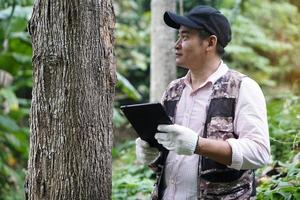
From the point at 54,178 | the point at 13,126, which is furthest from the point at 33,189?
the point at 13,126

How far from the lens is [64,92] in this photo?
9.96ft

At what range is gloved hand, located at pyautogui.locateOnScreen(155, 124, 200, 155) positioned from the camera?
274 cm

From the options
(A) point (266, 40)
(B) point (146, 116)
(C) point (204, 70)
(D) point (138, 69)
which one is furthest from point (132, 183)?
(A) point (266, 40)

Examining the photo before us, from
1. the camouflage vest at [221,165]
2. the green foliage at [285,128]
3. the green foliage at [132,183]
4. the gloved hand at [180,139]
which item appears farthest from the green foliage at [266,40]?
the gloved hand at [180,139]

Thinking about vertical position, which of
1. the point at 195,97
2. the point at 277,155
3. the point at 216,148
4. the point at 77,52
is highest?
the point at 77,52

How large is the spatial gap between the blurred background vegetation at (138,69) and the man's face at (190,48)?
6.33ft

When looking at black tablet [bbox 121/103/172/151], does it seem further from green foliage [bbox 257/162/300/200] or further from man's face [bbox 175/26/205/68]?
green foliage [bbox 257/162/300/200]

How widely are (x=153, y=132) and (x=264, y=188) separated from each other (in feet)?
4.55

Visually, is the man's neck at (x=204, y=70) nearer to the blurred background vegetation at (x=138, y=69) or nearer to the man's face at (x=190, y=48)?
the man's face at (x=190, y=48)

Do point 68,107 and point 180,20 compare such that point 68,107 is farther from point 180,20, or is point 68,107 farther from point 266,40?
point 266,40

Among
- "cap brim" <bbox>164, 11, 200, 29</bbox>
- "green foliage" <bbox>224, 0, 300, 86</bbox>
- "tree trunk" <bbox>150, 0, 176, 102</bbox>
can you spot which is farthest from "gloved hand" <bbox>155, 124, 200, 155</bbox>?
"green foliage" <bbox>224, 0, 300, 86</bbox>

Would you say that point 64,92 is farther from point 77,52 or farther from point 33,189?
point 33,189

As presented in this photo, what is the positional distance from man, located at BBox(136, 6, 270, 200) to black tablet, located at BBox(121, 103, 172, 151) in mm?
51

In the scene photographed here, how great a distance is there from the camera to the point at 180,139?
274cm
